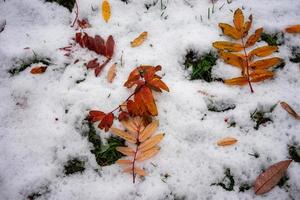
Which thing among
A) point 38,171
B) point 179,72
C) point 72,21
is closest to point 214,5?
point 179,72

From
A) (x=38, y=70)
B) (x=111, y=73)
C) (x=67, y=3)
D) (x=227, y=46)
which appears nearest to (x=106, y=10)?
(x=67, y=3)

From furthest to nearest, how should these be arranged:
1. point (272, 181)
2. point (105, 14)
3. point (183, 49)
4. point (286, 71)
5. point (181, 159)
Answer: point (105, 14) → point (183, 49) → point (286, 71) → point (181, 159) → point (272, 181)

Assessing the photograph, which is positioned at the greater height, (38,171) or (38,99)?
(38,99)

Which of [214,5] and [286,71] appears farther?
[214,5]

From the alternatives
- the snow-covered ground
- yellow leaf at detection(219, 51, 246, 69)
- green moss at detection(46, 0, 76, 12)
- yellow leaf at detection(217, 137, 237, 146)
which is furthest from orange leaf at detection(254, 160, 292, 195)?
green moss at detection(46, 0, 76, 12)

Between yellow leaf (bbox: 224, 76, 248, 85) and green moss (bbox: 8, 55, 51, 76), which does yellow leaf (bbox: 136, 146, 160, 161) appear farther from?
green moss (bbox: 8, 55, 51, 76)

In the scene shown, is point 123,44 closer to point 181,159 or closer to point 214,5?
point 214,5

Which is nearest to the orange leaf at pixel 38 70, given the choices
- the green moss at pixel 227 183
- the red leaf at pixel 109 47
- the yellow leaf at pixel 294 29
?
the red leaf at pixel 109 47

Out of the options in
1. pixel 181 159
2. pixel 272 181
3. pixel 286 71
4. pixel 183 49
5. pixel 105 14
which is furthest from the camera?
pixel 105 14
